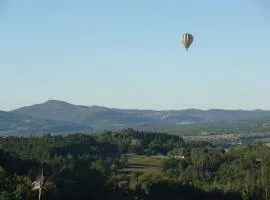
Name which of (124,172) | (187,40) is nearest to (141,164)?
(124,172)

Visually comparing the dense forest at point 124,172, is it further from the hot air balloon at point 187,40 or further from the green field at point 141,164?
the hot air balloon at point 187,40

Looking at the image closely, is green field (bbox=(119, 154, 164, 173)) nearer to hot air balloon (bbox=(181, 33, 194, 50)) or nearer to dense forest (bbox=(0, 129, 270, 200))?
dense forest (bbox=(0, 129, 270, 200))

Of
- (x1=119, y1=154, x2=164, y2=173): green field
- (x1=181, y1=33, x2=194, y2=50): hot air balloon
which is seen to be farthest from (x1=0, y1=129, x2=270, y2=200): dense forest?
(x1=181, y1=33, x2=194, y2=50): hot air balloon

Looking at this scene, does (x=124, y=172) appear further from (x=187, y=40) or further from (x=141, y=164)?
(x=187, y=40)

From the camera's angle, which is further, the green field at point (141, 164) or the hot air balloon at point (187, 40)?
the green field at point (141, 164)

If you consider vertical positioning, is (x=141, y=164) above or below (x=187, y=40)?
below

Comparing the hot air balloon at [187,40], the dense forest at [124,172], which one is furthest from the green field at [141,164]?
the hot air balloon at [187,40]

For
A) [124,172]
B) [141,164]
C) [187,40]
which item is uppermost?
[187,40]

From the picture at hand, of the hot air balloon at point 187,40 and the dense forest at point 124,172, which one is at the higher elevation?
the hot air balloon at point 187,40

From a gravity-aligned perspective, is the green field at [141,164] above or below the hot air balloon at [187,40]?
below
